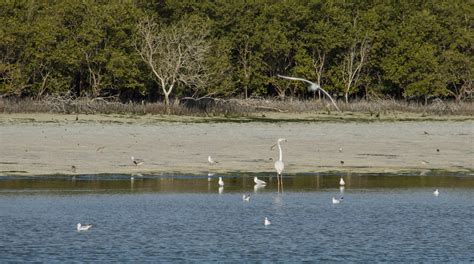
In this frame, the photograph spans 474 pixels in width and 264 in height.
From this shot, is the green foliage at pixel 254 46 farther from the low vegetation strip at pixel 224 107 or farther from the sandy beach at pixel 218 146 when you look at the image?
the sandy beach at pixel 218 146

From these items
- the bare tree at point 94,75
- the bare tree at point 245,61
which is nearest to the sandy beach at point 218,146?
the bare tree at point 94,75

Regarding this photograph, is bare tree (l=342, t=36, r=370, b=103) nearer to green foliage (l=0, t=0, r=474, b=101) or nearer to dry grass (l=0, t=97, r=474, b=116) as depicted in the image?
green foliage (l=0, t=0, r=474, b=101)

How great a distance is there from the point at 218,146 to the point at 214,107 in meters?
26.7

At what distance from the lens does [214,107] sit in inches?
2461

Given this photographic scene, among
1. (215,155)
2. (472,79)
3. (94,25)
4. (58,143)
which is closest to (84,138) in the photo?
(58,143)

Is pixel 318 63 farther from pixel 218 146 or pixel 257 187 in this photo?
pixel 257 187

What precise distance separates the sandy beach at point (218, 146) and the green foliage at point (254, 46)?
44.5 feet

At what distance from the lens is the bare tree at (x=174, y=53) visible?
6203 centimetres

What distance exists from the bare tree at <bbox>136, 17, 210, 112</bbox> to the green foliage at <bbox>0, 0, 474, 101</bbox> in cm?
77

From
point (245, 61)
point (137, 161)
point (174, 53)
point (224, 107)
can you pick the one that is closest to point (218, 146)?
point (137, 161)

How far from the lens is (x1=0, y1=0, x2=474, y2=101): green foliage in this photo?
61906 millimetres

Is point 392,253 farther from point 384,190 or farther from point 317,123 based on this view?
point 317,123

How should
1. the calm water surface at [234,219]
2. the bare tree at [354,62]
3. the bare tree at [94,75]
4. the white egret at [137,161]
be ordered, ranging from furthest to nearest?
1. the bare tree at [354,62]
2. the bare tree at [94,75]
3. the white egret at [137,161]
4. the calm water surface at [234,219]

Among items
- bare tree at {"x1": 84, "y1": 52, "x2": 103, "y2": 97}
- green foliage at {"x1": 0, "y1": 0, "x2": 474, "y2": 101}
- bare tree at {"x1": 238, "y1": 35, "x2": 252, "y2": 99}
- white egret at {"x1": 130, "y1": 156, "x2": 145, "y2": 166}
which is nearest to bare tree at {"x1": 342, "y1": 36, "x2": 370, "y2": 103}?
green foliage at {"x1": 0, "y1": 0, "x2": 474, "y2": 101}
